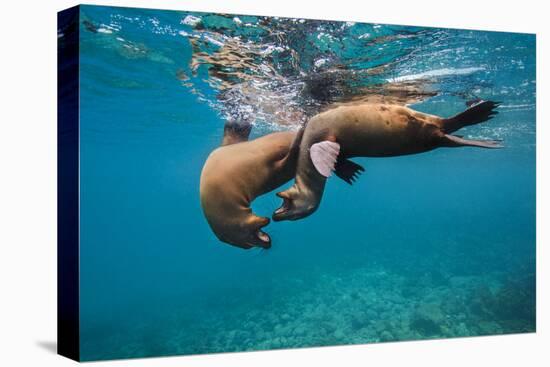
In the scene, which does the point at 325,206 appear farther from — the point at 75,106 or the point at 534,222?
the point at 75,106

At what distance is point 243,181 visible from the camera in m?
6.99

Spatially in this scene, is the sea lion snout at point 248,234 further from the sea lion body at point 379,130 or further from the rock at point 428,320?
the rock at point 428,320

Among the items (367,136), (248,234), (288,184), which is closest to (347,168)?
(367,136)

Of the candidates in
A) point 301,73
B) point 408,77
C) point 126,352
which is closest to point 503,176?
point 408,77

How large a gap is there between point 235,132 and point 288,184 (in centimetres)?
135

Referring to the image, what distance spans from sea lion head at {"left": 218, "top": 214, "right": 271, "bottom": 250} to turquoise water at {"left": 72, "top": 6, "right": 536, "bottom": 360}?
64 cm

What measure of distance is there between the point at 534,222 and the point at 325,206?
384cm

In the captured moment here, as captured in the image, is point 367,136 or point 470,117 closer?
point 470,117

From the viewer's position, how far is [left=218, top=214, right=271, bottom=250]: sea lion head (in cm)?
702

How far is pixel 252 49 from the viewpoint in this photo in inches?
298

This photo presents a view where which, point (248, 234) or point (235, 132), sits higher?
point (235, 132)

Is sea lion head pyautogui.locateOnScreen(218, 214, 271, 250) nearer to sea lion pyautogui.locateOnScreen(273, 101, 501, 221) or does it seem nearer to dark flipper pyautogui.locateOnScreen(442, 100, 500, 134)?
sea lion pyautogui.locateOnScreen(273, 101, 501, 221)

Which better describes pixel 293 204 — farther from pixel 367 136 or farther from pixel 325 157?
pixel 367 136

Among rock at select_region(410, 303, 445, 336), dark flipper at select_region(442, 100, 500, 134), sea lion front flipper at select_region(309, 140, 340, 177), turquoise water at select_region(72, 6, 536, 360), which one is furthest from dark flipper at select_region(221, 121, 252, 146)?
rock at select_region(410, 303, 445, 336)
